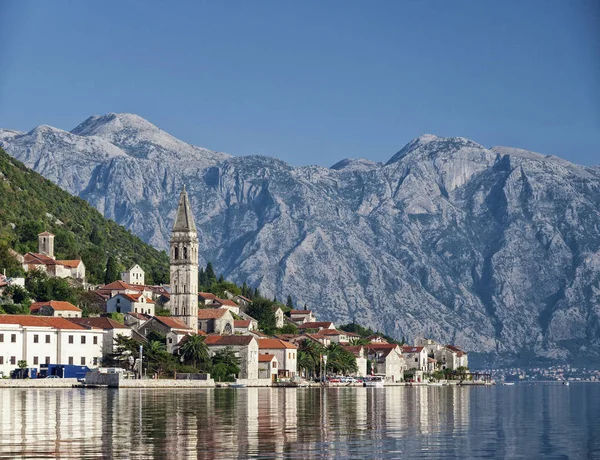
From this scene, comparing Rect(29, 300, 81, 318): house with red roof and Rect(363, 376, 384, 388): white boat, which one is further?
Rect(363, 376, 384, 388): white boat

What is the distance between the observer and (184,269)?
5512 inches

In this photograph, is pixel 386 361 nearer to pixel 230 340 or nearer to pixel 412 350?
pixel 412 350

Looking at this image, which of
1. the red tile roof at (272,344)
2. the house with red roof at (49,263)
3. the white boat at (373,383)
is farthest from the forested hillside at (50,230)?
the white boat at (373,383)

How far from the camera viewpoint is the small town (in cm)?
10544

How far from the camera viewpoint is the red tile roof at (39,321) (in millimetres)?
104719

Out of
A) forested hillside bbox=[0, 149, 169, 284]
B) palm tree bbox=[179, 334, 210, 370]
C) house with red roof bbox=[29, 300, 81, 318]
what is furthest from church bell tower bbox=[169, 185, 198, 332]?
forested hillside bbox=[0, 149, 169, 284]

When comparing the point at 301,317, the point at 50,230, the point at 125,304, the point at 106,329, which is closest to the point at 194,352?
the point at 106,329

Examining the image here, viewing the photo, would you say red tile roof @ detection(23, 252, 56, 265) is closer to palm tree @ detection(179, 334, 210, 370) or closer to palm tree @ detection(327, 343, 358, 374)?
palm tree @ detection(179, 334, 210, 370)

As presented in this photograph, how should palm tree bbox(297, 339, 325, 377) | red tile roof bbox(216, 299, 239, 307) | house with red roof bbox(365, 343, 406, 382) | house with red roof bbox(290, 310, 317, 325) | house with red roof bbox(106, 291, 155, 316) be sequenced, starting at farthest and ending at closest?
house with red roof bbox(290, 310, 317, 325), house with red roof bbox(365, 343, 406, 382), red tile roof bbox(216, 299, 239, 307), palm tree bbox(297, 339, 325, 377), house with red roof bbox(106, 291, 155, 316)

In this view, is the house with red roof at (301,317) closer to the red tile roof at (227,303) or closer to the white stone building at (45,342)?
the red tile roof at (227,303)

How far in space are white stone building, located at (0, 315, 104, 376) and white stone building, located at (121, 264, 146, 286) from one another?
47.3 meters

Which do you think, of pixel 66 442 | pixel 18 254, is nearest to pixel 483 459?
pixel 66 442

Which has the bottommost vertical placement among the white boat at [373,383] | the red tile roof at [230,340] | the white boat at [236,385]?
the white boat at [373,383]

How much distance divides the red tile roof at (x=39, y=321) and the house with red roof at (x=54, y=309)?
8.32 meters
